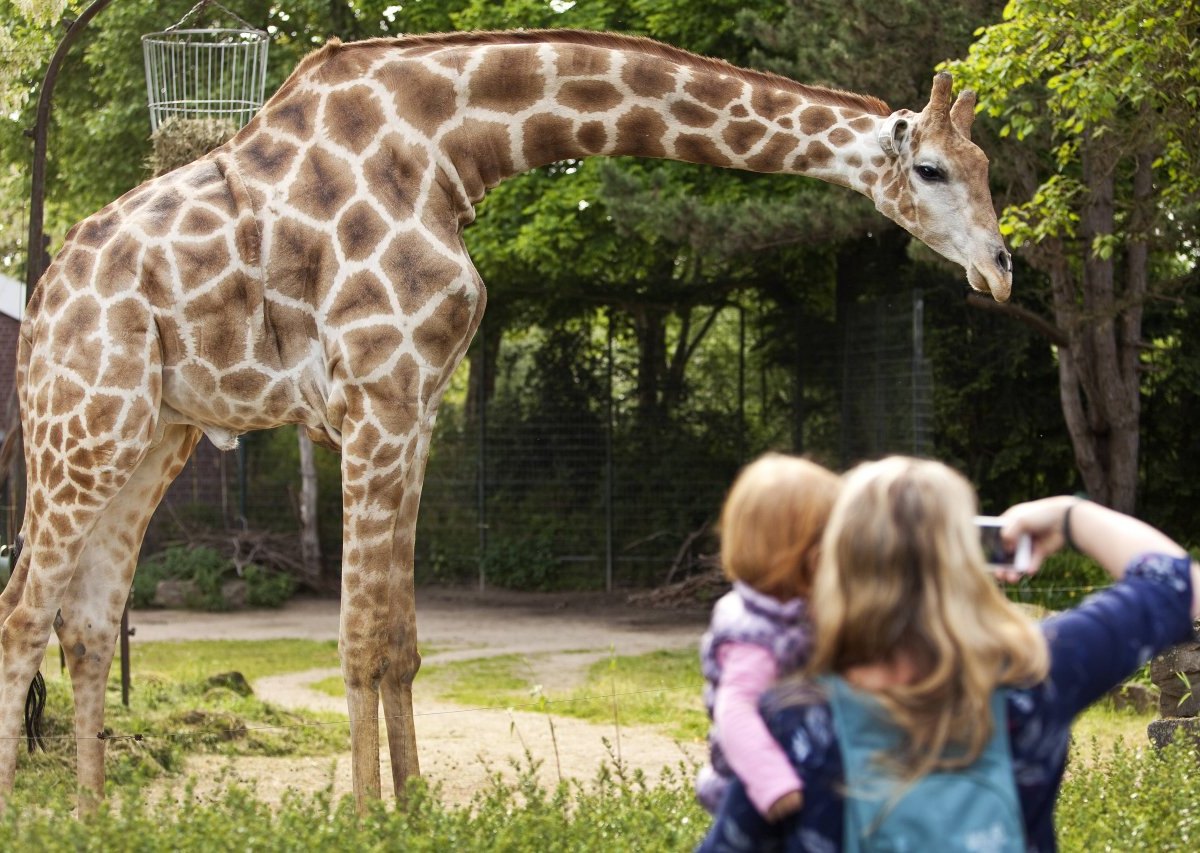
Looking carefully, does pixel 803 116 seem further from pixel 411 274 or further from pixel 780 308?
pixel 780 308

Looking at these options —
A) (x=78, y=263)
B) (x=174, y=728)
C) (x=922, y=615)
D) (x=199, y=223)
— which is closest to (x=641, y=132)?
(x=199, y=223)

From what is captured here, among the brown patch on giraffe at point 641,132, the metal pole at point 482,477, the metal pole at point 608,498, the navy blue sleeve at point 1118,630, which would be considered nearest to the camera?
the navy blue sleeve at point 1118,630

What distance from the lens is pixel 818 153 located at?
5.50 m

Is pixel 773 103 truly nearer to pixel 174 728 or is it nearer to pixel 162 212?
pixel 162 212

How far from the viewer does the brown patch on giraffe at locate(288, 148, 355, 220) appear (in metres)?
5.22

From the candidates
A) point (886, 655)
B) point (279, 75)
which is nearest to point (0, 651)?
point (886, 655)

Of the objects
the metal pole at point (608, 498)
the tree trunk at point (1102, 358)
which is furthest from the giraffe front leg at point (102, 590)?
the metal pole at point (608, 498)

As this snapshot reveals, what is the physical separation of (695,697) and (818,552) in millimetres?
7199

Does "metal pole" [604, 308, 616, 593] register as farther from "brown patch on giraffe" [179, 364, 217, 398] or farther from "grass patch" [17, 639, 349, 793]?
"brown patch on giraffe" [179, 364, 217, 398]

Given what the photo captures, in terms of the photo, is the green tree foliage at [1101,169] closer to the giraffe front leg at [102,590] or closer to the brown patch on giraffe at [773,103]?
the brown patch on giraffe at [773,103]

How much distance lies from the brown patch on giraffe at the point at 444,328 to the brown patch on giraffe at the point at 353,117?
0.68m

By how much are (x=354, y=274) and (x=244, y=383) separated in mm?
556

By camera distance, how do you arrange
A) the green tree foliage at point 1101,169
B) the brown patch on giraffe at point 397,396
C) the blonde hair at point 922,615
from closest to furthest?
1. the blonde hair at point 922,615
2. the brown patch on giraffe at point 397,396
3. the green tree foliage at point 1101,169

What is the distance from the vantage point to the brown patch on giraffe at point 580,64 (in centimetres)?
541
